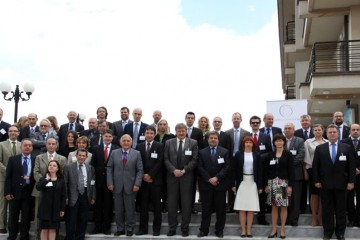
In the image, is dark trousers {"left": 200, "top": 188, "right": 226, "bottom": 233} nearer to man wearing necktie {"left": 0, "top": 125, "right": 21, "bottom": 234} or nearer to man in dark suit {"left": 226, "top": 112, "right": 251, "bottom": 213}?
man in dark suit {"left": 226, "top": 112, "right": 251, "bottom": 213}

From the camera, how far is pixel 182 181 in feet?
24.5

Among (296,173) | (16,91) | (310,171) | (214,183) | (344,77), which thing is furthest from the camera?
(344,77)

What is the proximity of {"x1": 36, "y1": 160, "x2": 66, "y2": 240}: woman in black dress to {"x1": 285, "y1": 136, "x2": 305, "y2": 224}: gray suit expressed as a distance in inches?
153

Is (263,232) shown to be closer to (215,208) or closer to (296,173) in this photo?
(215,208)

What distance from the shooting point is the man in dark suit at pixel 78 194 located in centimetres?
718

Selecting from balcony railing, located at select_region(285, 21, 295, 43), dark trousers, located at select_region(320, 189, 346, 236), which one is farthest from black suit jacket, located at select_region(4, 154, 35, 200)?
balcony railing, located at select_region(285, 21, 295, 43)

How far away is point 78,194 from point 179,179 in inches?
68.4

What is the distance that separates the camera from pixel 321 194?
7188mm

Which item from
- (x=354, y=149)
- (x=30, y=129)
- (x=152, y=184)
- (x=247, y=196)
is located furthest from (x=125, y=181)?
(x=354, y=149)

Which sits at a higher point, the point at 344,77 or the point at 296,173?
the point at 344,77

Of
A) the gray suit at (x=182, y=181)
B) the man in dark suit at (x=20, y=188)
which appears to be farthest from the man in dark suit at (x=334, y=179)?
the man in dark suit at (x=20, y=188)

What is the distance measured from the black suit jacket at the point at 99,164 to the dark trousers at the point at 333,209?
3796 millimetres

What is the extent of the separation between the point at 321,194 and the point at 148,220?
313cm

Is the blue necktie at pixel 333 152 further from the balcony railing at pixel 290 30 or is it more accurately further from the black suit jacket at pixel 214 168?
the balcony railing at pixel 290 30
